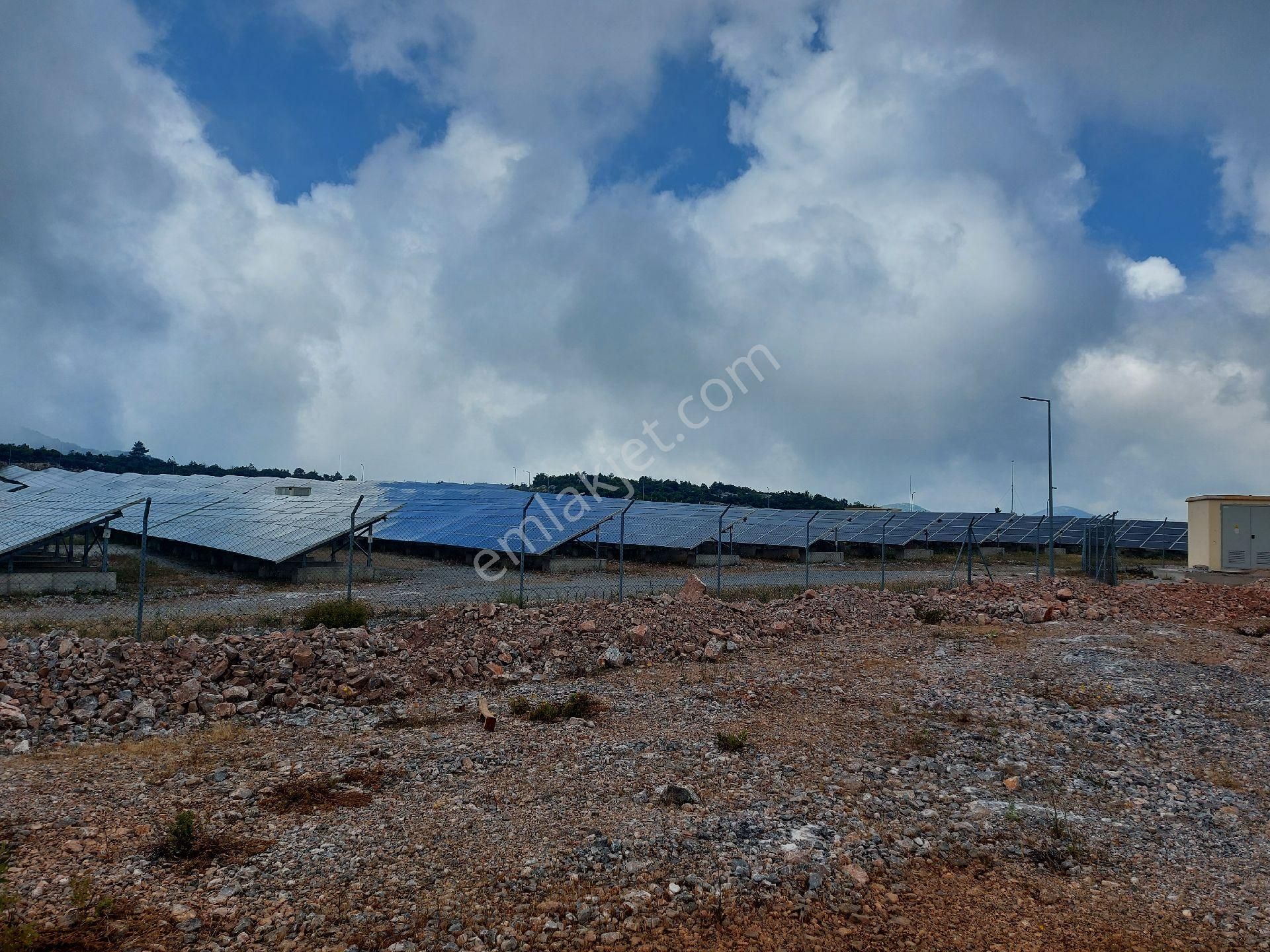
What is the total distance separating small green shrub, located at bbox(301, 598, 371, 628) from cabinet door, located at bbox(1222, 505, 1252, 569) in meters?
29.3

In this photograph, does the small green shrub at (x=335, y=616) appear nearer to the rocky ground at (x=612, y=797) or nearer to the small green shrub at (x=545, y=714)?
the rocky ground at (x=612, y=797)

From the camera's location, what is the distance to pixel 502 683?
34.4 ft

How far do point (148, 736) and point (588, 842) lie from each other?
17.3 feet

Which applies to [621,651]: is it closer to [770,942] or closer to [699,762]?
[699,762]

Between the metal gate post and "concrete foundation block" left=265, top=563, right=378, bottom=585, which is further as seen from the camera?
"concrete foundation block" left=265, top=563, right=378, bottom=585

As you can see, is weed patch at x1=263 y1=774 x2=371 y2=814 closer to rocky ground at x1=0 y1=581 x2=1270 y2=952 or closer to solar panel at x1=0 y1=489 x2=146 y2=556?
rocky ground at x1=0 y1=581 x2=1270 y2=952

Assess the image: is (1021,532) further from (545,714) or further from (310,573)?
(545,714)

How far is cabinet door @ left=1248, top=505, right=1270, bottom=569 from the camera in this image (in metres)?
27.6

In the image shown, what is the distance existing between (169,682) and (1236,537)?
32724 mm

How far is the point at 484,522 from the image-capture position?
94.5 ft

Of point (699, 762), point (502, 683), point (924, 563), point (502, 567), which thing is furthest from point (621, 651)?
point (924, 563)

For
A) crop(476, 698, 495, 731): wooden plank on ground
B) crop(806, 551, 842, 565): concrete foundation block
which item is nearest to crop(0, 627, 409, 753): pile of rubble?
crop(476, 698, 495, 731): wooden plank on ground

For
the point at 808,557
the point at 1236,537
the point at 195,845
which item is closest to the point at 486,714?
the point at 195,845

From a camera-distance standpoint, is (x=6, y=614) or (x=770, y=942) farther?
(x=6, y=614)
